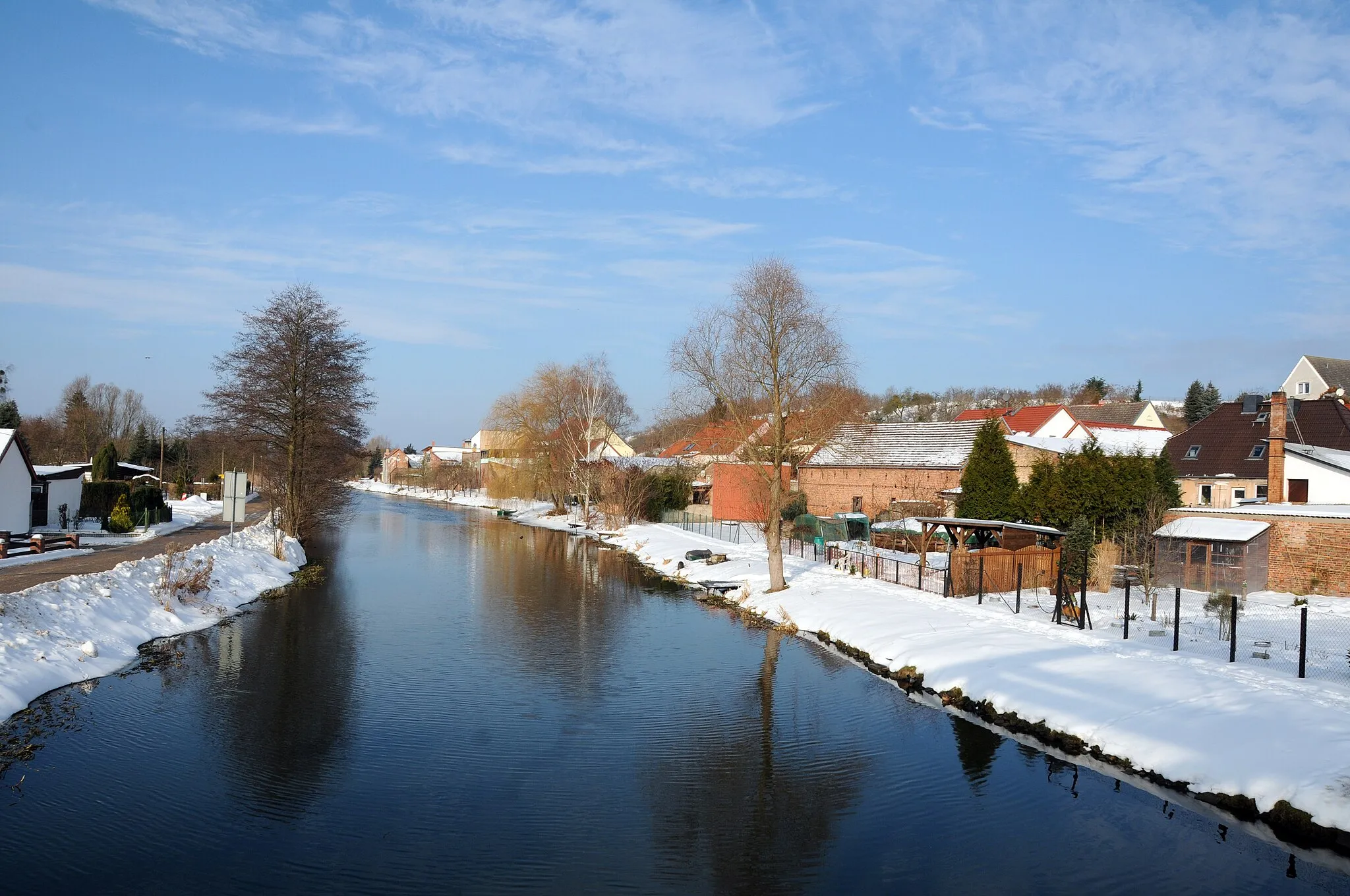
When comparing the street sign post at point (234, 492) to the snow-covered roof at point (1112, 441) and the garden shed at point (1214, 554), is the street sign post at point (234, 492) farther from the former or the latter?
the snow-covered roof at point (1112, 441)

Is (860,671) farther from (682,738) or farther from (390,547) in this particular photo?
(390,547)

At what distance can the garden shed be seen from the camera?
941 inches

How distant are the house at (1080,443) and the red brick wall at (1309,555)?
6.22 meters

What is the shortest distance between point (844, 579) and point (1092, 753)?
47.3 feet

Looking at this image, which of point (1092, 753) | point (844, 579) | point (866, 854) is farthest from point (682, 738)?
point (844, 579)

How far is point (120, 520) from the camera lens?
3750 centimetres

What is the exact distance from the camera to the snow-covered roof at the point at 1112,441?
40438mm

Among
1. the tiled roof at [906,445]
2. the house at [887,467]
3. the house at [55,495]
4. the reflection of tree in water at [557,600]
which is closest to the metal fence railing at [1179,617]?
the reflection of tree in water at [557,600]

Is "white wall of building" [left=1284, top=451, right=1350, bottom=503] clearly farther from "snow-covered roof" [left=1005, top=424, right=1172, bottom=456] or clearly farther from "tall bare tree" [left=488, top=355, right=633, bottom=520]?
"tall bare tree" [left=488, top=355, right=633, bottom=520]

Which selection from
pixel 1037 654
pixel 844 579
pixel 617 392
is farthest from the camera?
pixel 617 392

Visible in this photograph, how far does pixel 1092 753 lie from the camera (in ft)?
42.7

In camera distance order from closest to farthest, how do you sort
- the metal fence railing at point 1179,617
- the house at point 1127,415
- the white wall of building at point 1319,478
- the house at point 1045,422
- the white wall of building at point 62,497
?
the metal fence railing at point 1179,617
the white wall of building at point 1319,478
the white wall of building at point 62,497
the house at point 1045,422
the house at point 1127,415

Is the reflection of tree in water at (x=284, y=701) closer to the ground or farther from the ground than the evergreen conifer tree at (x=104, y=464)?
closer to the ground

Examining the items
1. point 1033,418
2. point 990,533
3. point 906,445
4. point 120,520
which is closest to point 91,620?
point 990,533
